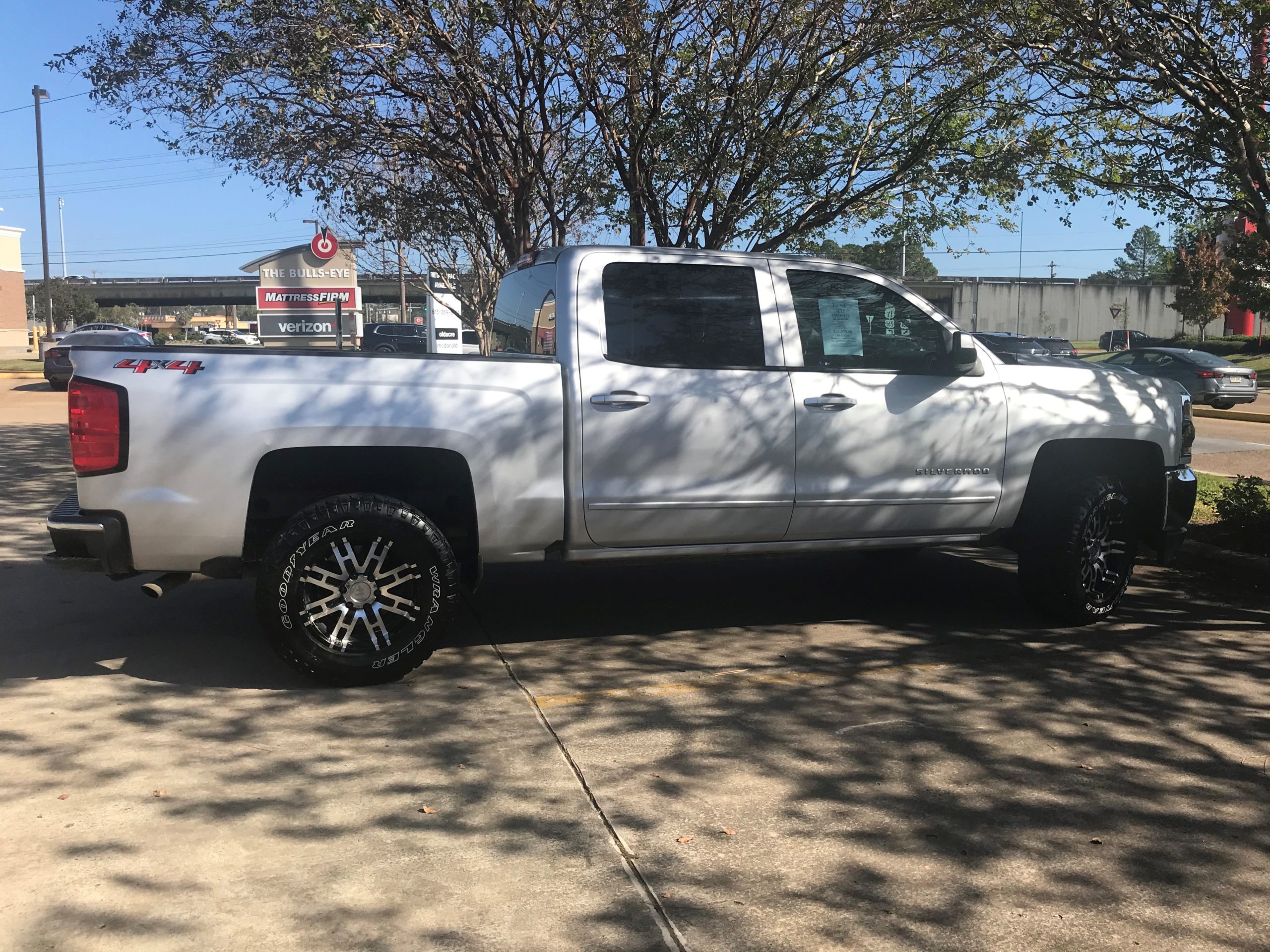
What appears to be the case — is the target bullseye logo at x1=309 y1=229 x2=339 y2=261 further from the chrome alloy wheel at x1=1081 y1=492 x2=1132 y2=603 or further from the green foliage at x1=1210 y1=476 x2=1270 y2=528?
the chrome alloy wheel at x1=1081 y1=492 x2=1132 y2=603

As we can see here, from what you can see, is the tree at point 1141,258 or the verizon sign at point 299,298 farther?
the tree at point 1141,258

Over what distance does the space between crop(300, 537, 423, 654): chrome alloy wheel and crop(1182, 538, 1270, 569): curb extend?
231 inches

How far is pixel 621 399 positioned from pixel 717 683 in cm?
143

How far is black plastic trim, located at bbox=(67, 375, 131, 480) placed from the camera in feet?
15.7

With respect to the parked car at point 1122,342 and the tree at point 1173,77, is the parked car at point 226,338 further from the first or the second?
the tree at point 1173,77

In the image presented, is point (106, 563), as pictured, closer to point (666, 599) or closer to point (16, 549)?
point (666, 599)

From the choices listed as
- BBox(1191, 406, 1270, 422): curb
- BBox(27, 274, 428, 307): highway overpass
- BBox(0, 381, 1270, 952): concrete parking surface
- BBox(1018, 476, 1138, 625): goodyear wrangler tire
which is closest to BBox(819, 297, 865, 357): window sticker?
BBox(1018, 476, 1138, 625): goodyear wrangler tire

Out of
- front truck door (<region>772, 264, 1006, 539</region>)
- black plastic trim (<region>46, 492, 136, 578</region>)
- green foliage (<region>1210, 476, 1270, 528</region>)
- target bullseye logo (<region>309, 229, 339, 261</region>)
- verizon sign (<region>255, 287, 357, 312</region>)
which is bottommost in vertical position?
green foliage (<region>1210, 476, 1270, 528</region>)

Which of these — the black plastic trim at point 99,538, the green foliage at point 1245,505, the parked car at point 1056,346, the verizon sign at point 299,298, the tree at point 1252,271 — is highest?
the verizon sign at point 299,298

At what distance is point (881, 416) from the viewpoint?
19.4ft

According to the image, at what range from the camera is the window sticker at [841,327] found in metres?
5.97

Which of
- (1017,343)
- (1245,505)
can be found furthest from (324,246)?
(1245,505)

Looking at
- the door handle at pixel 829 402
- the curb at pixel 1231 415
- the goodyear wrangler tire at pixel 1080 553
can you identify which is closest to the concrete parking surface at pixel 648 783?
the goodyear wrangler tire at pixel 1080 553

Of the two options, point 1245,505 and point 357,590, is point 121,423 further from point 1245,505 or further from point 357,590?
point 1245,505
